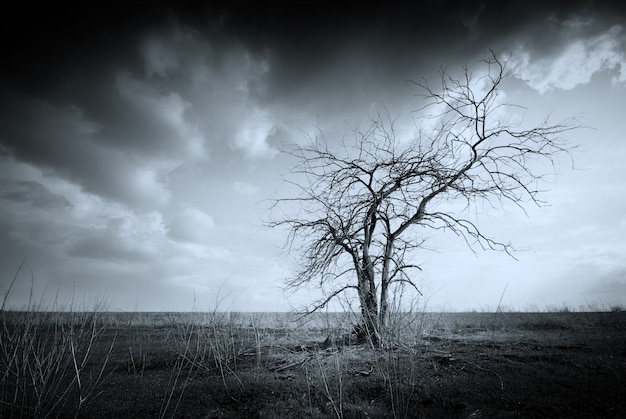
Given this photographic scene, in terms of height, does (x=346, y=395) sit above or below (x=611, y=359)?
below

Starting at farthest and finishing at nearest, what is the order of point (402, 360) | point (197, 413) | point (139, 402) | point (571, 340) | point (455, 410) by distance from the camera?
1. point (571, 340)
2. point (402, 360)
3. point (139, 402)
4. point (197, 413)
5. point (455, 410)

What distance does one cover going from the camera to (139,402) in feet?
20.5

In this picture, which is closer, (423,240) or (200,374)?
(200,374)

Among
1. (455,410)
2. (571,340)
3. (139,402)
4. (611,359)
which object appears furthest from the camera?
(571,340)

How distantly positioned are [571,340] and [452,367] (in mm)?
5253

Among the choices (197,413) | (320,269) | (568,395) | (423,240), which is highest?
(423,240)

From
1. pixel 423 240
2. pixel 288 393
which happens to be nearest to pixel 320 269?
pixel 423 240

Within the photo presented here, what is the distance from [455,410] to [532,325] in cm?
1131

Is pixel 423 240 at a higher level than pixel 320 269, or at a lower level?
higher

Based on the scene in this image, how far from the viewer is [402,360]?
7.70m

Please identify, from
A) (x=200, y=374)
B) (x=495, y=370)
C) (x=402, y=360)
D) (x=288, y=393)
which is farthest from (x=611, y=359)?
(x=200, y=374)

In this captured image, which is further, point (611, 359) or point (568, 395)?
point (611, 359)

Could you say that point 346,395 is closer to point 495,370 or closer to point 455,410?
point 455,410

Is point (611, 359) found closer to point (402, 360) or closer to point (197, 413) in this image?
point (402, 360)
